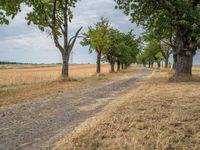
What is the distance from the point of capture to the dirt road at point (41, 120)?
970 cm

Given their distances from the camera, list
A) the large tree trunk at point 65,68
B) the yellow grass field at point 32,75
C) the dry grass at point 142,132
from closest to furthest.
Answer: the dry grass at point 142,132 < the large tree trunk at point 65,68 < the yellow grass field at point 32,75

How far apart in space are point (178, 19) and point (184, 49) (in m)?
2.97

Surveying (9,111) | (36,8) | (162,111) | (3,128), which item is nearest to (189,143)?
(162,111)

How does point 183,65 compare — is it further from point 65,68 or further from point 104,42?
point 104,42

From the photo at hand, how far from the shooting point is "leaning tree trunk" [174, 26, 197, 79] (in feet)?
98.4

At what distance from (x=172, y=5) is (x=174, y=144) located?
21.1 metres

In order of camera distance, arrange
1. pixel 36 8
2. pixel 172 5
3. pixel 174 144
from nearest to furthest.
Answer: pixel 174 144, pixel 172 5, pixel 36 8

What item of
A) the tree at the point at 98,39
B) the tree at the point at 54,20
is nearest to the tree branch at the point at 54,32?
the tree at the point at 54,20

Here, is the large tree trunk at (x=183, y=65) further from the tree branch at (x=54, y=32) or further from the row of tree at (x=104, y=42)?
the row of tree at (x=104, y=42)

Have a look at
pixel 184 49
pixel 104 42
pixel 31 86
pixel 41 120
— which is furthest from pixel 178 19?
pixel 104 42

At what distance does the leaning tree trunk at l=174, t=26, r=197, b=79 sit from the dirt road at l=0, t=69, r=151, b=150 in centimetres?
1324

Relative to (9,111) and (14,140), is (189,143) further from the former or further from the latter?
(9,111)

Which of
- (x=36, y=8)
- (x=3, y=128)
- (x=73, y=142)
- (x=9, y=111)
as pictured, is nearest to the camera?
(x=73, y=142)

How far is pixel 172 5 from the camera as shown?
2812 cm
